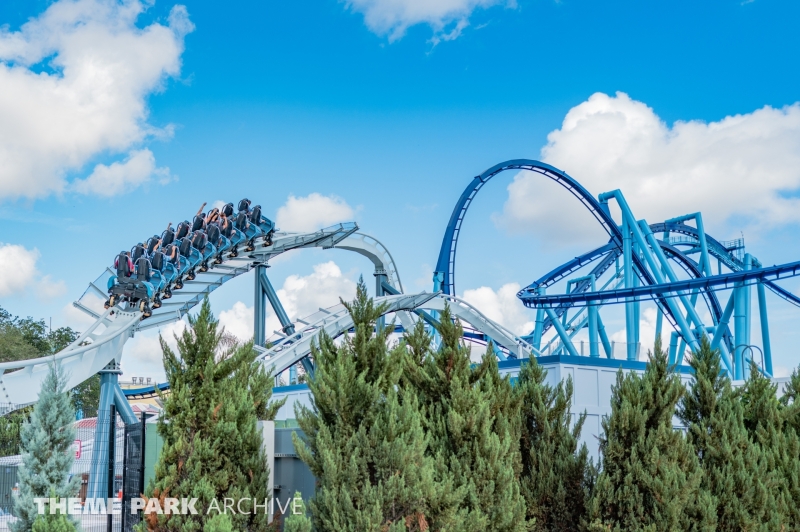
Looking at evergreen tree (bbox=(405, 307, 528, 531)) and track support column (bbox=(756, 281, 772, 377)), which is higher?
→ track support column (bbox=(756, 281, 772, 377))

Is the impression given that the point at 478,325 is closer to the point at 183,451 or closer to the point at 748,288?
the point at 748,288

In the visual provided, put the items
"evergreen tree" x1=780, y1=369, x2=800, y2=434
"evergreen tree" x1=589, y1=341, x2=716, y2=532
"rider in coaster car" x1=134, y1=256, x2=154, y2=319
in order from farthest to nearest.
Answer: "rider in coaster car" x1=134, y1=256, x2=154, y2=319 < "evergreen tree" x1=780, y1=369, x2=800, y2=434 < "evergreen tree" x1=589, y1=341, x2=716, y2=532

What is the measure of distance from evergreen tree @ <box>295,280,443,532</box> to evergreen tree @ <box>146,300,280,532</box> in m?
0.60

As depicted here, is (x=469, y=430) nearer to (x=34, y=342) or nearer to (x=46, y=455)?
(x=46, y=455)

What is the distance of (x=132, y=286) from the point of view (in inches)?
734

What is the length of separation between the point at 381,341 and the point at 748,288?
19.8m

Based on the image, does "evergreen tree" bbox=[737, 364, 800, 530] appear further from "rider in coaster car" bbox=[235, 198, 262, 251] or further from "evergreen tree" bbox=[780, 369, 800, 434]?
"rider in coaster car" bbox=[235, 198, 262, 251]

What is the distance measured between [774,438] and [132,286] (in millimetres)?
13629

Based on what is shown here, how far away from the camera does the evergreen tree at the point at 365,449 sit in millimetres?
7656

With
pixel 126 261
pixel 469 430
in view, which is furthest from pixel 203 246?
pixel 469 430

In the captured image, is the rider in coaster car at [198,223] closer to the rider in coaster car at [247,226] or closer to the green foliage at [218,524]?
the rider in coaster car at [247,226]

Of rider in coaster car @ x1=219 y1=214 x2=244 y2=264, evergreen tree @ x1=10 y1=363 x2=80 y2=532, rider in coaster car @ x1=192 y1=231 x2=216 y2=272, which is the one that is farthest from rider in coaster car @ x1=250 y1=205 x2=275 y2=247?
evergreen tree @ x1=10 y1=363 x2=80 y2=532

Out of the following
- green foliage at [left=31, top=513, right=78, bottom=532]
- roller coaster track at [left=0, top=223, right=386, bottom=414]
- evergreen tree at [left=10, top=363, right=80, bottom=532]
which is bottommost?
green foliage at [left=31, top=513, right=78, bottom=532]

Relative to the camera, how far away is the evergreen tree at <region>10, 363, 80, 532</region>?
26.5 ft
